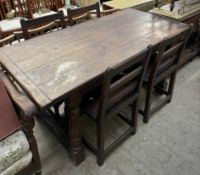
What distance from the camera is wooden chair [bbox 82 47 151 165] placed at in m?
1.33

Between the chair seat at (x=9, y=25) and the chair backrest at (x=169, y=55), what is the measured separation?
2226 millimetres

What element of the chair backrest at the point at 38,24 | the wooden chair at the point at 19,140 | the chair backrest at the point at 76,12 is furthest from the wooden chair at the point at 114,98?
the chair backrest at the point at 76,12

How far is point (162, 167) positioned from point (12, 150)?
1134 millimetres

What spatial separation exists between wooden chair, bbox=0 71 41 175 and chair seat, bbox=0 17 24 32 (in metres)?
1.93

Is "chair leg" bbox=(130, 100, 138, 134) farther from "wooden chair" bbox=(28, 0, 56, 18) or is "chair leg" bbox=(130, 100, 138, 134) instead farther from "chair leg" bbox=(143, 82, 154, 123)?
"wooden chair" bbox=(28, 0, 56, 18)

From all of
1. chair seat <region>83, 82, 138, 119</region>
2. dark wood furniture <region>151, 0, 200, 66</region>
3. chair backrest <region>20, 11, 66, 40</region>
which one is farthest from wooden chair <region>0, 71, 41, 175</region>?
dark wood furniture <region>151, 0, 200, 66</region>

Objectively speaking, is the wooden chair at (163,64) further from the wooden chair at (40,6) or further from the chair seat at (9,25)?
the wooden chair at (40,6)

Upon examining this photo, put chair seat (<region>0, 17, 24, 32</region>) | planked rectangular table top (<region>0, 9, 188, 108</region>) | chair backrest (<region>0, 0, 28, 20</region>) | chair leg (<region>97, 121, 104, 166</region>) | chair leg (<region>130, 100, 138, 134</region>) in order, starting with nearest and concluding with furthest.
→ planked rectangular table top (<region>0, 9, 188, 108</region>) → chair leg (<region>97, 121, 104, 166</region>) → chair leg (<region>130, 100, 138, 134</region>) → chair seat (<region>0, 17, 24, 32</region>) → chair backrest (<region>0, 0, 28, 20</region>)

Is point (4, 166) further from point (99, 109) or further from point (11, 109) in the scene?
point (99, 109)

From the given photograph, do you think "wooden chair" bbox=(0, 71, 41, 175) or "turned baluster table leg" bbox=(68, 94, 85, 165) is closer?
"wooden chair" bbox=(0, 71, 41, 175)

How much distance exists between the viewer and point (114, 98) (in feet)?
4.88

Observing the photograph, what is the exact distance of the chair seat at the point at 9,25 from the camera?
9.98 ft

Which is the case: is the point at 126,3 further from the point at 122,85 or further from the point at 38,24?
the point at 122,85

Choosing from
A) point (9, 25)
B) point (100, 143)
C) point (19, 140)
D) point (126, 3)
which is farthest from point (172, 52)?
point (9, 25)
